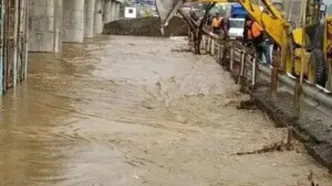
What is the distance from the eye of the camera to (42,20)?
34.9m

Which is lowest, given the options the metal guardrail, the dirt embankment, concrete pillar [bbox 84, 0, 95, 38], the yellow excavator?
the dirt embankment

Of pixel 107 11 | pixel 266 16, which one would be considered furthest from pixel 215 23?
pixel 107 11

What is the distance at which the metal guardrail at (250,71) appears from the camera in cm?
1322

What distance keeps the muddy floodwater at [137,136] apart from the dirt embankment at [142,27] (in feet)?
147

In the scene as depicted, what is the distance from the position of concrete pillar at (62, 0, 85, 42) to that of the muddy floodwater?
80.2ft

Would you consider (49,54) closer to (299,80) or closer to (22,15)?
(22,15)

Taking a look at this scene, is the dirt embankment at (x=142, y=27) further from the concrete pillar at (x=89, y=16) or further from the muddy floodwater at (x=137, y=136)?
the muddy floodwater at (x=137, y=136)

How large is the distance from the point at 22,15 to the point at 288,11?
7098mm

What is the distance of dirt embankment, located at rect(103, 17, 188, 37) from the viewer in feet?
224

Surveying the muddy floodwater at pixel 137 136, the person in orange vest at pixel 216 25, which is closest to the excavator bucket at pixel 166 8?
the muddy floodwater at pixel 137 136

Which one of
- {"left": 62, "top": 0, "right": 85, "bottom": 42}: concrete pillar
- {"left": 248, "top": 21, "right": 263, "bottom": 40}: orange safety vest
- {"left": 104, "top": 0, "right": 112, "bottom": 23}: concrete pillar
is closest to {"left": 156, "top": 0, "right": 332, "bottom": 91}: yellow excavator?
{"left": 248, "top": 21, "right": 263, "bottom": 40}: orange safety vest

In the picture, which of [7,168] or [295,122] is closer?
[7,168]

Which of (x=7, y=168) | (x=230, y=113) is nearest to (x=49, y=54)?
(x=230, y=113)

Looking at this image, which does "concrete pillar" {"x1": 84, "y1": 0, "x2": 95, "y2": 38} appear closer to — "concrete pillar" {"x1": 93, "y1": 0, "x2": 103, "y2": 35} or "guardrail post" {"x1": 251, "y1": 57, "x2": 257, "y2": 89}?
"concrete pillar" {"x1": 93, "y1": 0, "x2": 103, "y2": 35}
